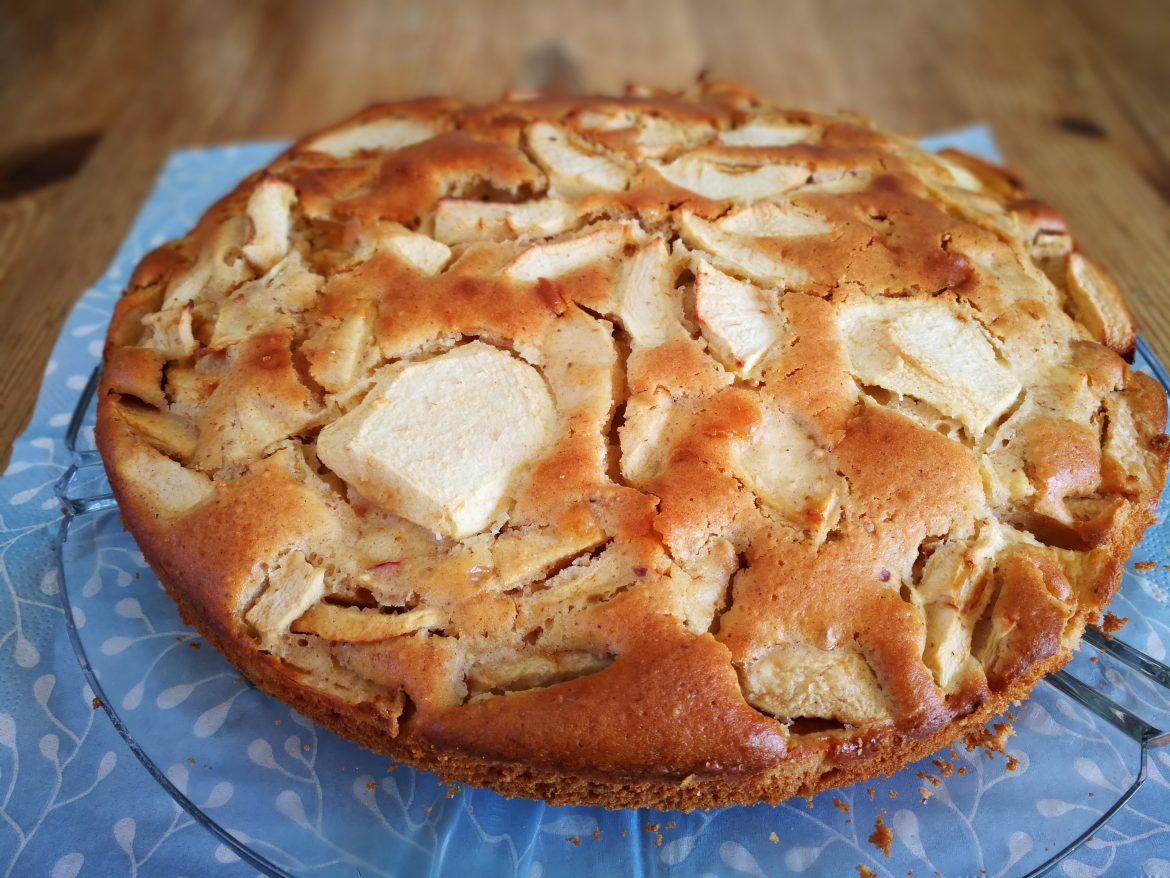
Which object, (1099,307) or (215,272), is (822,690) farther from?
(215,272)

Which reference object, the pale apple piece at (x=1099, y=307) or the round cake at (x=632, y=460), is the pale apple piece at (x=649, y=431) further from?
the pale apple piece at (x=1099, y=307)

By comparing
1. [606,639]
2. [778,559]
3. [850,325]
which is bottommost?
[606,639]

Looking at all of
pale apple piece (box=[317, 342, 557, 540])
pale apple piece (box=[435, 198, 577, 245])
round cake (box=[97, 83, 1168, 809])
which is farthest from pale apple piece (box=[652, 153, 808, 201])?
pale apple piece (box=[317, 342, 557, 540])

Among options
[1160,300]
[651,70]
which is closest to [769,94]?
[651,70]

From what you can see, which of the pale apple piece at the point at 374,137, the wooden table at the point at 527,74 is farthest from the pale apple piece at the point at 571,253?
the wooden table at the point at 527,74

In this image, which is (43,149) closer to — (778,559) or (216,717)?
(216,717)

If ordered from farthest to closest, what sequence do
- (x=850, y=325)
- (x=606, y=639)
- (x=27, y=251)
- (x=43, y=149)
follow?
(x=43, y=149), (x=27, y=251), (x=850, y=325), (x=606, y=639)
